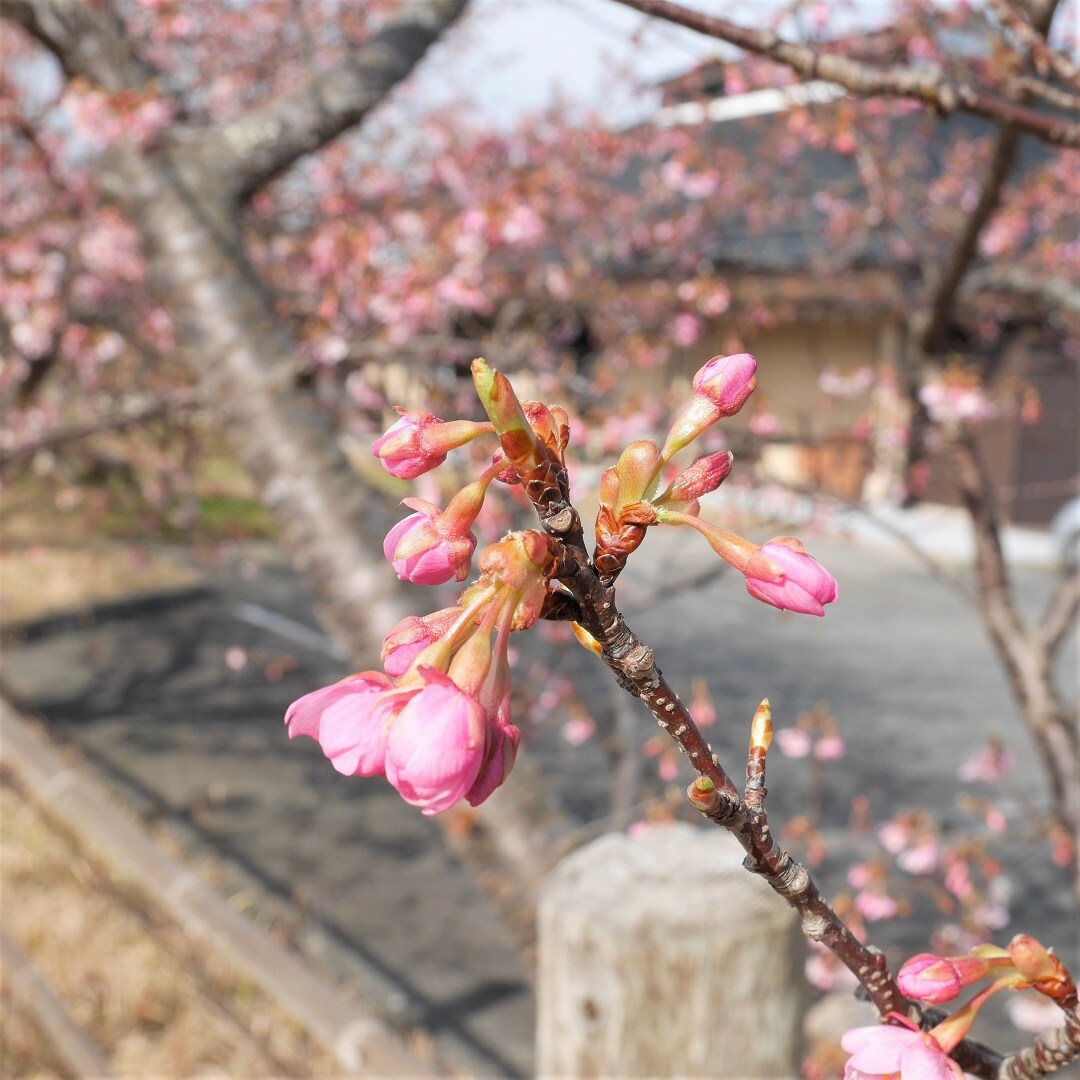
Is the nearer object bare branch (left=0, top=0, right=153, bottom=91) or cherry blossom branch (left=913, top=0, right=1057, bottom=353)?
cherry blossom branch (left=913, top=0, right=1057, bottom=353)

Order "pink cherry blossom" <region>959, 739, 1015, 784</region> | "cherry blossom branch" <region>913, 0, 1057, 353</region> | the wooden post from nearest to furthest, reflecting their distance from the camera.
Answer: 1. the wooden post
2. "cherry blossom branch" <region>913, 0, 1057, 353</region>
3. "pink cherry blossom" <region>959, 739, 1015, 784</region>

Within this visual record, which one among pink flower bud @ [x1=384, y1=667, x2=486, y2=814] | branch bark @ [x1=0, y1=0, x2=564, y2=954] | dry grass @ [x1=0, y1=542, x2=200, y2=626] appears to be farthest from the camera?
dry grass @ [x1=0, y1=542, x2=200, y2=626]

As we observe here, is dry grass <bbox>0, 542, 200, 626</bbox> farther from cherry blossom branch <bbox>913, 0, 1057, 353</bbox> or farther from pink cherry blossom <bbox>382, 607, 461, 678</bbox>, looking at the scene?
pink cherry blossom <bbox>382, 607, 461, 678</bbox>

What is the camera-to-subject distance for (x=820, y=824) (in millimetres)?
5266

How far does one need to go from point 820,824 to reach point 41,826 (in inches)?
146

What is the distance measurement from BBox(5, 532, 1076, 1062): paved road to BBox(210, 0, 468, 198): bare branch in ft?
5.19

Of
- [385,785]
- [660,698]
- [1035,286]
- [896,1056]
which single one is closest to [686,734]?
[660,698]

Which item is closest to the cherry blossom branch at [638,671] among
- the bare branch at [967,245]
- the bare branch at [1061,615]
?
the bare branch at [967,245]

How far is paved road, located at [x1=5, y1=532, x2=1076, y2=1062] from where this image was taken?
3.98 m

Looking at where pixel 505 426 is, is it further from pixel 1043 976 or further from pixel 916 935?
pixel 916 935

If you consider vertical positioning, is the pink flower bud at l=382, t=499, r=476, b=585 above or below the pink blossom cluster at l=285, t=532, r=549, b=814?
above

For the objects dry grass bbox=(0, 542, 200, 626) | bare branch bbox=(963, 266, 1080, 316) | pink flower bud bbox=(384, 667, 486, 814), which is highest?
pink flower bud bbox=(384, 667, 486, 814)

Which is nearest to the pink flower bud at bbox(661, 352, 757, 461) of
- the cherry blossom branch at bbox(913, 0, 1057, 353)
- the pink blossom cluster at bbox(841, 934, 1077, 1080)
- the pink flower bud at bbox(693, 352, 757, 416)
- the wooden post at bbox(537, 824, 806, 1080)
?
the pink flower bud at bbox(693, 352, 757, 416)

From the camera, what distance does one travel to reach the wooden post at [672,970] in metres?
1.40
